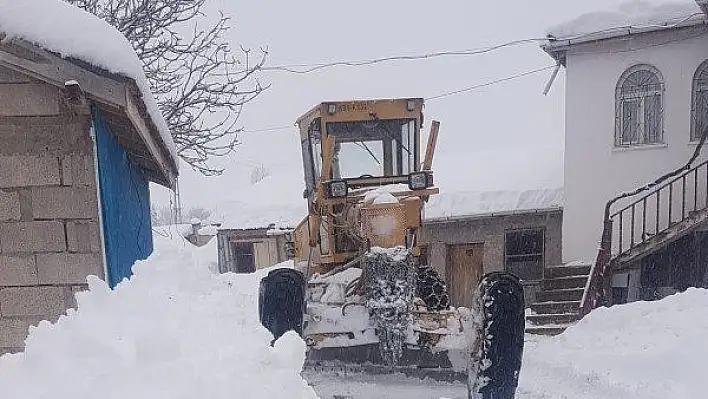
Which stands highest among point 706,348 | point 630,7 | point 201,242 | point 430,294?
point 630,7

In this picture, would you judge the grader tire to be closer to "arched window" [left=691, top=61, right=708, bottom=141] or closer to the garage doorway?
the garage doorway

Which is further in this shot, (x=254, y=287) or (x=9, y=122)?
(x=254, y=287)

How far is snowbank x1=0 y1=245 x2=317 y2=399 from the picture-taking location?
8.90ft

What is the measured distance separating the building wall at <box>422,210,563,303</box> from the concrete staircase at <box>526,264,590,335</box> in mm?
1652

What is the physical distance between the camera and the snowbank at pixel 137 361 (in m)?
2.71

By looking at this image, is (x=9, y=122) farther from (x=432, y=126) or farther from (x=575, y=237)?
(x=575, y=237)

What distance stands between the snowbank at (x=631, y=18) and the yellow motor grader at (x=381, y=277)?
5.96 metres

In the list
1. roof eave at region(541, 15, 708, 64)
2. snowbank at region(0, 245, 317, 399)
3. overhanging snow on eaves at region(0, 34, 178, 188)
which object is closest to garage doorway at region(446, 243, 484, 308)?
roof eave at region(541, 15, 708, 64)

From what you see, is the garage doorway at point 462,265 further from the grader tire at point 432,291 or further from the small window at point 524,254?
the grader tire at point 432,291

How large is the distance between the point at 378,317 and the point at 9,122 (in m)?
3.34

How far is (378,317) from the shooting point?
15.8ft

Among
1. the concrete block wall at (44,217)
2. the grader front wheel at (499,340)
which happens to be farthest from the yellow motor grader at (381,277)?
the concrete block wall at (44,217)

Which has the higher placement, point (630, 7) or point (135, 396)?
point (630, 7)

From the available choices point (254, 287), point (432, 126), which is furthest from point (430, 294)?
point (254, 287)
